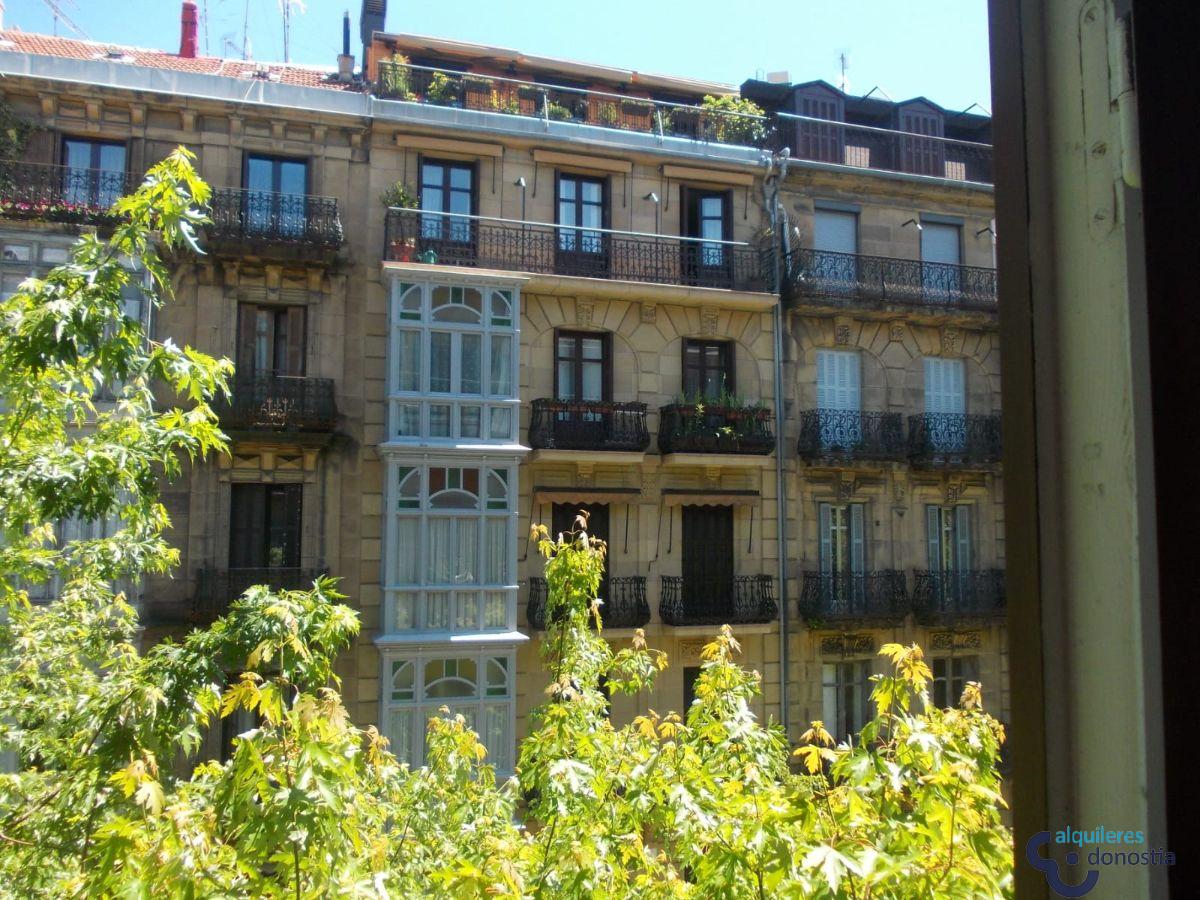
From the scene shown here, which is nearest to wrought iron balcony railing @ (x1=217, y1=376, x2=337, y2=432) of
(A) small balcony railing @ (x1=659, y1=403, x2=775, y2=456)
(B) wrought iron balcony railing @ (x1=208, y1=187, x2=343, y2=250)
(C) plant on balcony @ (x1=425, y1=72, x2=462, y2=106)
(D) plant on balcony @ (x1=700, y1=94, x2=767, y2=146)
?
(B) wrought iron balcony railing @ (x1=208, y1=187, x2=343, y2=250)

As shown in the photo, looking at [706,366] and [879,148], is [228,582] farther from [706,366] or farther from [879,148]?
[879,148]

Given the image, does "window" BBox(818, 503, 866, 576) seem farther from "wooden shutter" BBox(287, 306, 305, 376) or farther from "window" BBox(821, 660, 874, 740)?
→ "wooden shutter" BBox(287, 306, 305, 376)

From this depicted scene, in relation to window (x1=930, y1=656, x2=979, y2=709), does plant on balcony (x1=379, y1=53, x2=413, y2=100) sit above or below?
above

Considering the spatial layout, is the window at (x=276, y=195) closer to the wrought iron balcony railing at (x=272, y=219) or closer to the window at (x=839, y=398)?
the wrought iron balcony railing at (x=272, y=219)

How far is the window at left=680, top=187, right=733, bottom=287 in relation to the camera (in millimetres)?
14812

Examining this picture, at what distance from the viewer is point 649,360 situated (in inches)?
569

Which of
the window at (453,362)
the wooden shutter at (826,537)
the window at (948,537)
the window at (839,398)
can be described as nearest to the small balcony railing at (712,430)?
the window at (839,398)

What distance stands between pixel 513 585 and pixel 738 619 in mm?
3756

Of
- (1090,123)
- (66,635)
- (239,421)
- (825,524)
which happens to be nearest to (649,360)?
(825,524)

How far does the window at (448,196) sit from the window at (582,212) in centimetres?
152

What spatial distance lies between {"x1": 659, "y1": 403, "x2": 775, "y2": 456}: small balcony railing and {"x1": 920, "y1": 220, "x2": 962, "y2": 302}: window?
4.18 meters

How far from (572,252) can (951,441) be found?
24.5ft

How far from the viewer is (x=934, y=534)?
50.9 feet

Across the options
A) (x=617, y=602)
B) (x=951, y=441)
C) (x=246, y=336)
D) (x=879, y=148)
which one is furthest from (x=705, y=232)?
(x=246, y=336)
